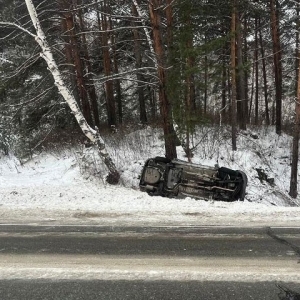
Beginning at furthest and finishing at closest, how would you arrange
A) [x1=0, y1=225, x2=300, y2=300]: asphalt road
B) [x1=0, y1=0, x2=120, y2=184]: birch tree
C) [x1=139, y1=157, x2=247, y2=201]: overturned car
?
[x1=139, y1=157, x2=247, y2=201]: overturned car < [x1=0, y1=0, x2=120, y2=184]: birch tree < [x1=0, y1=225, x2=300, y2=300]: asphalt road

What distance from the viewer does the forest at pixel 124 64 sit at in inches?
474

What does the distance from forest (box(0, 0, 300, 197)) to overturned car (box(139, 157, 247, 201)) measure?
4.88 ft

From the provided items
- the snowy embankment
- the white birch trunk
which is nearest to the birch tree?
the white birch trunk

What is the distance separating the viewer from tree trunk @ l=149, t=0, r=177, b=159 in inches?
472

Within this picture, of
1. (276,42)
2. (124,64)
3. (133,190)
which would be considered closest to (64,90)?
(133,190)

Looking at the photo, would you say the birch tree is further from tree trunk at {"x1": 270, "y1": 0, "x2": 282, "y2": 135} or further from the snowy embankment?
tree trunk at {"x1": 270, "y1": 0, "x2": 282, "y2": 135}

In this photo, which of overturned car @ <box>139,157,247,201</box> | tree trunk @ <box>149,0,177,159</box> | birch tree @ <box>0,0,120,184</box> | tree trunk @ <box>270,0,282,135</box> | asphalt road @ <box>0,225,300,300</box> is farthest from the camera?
tree trunk @ <box>270,0,282,135</box>

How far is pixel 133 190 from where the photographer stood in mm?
11109

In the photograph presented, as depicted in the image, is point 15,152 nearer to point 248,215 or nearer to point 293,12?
point 248,215

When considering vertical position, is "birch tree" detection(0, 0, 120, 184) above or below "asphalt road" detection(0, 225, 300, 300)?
above

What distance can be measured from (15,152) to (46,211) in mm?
10783

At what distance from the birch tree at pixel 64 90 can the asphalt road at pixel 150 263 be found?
502 cm

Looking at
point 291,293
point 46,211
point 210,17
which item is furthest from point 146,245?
point 210,17

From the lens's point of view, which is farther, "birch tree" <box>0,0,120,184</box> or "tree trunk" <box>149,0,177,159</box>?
"tree trunk" <box>149,0,177,159</box>
